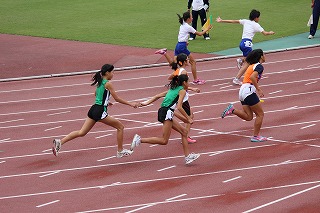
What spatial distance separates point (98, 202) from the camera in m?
15.4

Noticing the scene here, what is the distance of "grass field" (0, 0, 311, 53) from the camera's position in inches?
1331

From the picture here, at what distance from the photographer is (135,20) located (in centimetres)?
3803

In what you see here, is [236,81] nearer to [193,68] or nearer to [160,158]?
[193,68]

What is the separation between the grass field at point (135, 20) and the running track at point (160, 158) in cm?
757

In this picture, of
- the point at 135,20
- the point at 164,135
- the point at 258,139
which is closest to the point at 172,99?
the point at 164,135

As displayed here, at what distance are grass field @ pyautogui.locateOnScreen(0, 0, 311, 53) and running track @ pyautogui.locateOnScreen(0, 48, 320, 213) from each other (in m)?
7.57

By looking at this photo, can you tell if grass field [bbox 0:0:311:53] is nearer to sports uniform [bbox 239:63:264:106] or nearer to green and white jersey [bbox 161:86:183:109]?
sports uniform [bbox 239:63:264:106]

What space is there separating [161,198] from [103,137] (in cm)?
490

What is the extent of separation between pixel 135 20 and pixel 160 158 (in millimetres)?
20487

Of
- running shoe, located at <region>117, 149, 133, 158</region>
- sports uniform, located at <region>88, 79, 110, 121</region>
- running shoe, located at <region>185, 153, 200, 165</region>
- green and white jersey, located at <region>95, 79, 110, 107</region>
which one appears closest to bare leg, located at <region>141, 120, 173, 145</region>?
running shoe, located at <region>117, 149, 133, 158</region>

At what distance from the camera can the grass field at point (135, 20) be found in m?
33.8

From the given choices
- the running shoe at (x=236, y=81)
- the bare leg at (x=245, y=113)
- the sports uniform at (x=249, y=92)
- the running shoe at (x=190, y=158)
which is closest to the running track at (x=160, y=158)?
the running shoe at (x=190, y=158)

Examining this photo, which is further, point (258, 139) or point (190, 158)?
point (258, 139)


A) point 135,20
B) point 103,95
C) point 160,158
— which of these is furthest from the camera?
point 135,20
